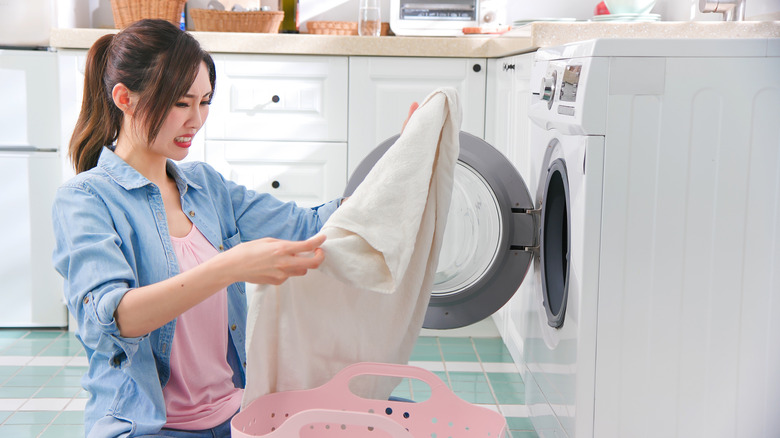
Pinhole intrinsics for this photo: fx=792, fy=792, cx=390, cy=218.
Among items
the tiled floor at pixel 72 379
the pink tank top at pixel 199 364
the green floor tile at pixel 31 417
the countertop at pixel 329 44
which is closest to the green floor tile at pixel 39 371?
the tiled floor at pixel 72 379

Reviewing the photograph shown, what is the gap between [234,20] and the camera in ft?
9.02

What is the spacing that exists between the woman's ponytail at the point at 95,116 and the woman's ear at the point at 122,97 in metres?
0.04

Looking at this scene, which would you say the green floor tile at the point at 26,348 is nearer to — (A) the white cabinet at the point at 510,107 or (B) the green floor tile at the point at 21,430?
(B) the green floor tile at the point at 21,430

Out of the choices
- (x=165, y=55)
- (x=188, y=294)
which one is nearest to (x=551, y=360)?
(x=188, y=294)

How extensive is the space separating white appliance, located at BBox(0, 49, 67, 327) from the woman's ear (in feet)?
4.97

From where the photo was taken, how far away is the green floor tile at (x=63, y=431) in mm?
1851

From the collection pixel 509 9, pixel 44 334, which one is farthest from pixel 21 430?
pixel 509 9

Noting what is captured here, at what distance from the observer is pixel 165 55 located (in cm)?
120

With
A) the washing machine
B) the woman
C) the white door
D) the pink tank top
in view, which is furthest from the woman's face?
the white door

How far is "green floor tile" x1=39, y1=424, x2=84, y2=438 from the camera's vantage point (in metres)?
1.85

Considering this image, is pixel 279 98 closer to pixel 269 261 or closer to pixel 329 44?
pixel 329 44

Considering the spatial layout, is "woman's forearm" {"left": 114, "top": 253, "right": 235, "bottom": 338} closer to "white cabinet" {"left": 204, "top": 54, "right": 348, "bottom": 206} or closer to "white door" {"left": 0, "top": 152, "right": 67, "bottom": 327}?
"white cabinet" {"left": 204, "top": 54, "right": 348, "bottom": 206}

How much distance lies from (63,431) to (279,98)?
1.23 meters

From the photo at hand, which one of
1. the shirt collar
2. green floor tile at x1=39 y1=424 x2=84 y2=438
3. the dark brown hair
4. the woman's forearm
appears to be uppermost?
the dark brown hair
